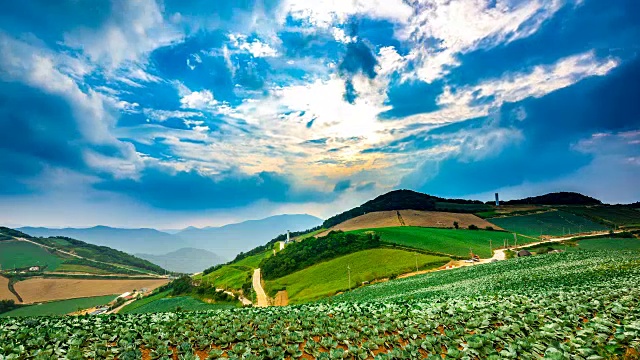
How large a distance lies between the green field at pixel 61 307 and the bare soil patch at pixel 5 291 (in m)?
15.7

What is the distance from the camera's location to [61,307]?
125 metres

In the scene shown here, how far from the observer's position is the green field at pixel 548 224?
139 meters

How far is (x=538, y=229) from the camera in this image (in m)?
142

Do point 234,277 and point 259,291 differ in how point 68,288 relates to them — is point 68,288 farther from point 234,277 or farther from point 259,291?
point 259,291

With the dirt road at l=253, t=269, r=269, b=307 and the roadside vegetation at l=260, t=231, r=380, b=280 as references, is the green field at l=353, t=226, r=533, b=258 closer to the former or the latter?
the roadside vegetation at l=260, t=231, r=380, b=280

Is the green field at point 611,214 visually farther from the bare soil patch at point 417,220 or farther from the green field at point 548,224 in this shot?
the bare soil patch at point 417,220

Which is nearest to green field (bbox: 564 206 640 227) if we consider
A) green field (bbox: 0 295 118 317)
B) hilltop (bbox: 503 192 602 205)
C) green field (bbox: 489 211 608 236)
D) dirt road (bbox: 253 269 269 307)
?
green field (bbox: 489 211 608 236)

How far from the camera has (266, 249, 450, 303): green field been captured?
7619cm

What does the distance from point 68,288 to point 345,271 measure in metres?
143

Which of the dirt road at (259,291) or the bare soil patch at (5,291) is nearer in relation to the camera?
the dirt road at (259,291)

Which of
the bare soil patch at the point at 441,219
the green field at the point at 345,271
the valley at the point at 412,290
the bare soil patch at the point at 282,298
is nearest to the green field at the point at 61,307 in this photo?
the valley at the point at 412,290

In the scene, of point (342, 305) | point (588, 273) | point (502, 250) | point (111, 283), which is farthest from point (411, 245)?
point (111, 283)

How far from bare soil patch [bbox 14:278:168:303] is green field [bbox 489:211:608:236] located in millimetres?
176239

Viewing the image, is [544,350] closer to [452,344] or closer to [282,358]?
[452,344]
